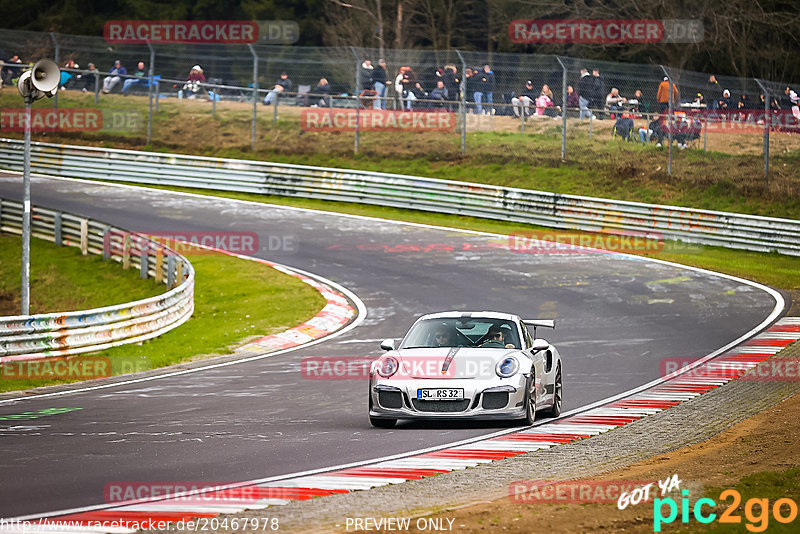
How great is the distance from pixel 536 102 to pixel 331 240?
26.2 feet

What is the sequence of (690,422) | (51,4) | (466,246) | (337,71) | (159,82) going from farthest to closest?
(51,4) → (159,82) → (337,71) → (466,246) → (690,422)

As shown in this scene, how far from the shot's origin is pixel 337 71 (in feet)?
111

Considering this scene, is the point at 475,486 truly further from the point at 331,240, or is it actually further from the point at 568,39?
the point at 568,39

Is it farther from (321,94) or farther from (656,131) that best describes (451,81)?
(656,131)

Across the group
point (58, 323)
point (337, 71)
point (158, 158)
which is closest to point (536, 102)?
point (337, 71)

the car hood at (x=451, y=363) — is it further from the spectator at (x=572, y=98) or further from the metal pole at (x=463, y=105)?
the metal pole at (x=463, y=105)

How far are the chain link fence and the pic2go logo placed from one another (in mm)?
21936

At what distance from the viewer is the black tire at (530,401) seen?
433 inches

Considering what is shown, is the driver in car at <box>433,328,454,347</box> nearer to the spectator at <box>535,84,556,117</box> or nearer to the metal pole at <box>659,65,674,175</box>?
the metal pole at <box>659,65,674,175</box>

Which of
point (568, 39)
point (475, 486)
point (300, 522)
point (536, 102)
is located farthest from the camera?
point (568, 39)

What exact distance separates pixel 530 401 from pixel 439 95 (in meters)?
22.4

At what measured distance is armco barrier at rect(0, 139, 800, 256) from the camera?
2667 centimetres

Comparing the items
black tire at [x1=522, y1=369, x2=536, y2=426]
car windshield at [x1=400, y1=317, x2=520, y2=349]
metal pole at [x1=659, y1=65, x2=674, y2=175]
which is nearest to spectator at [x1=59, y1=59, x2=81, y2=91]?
metal pole at [x1=659, y1=65, x2=674, y2=175]

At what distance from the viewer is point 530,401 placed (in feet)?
36.4
